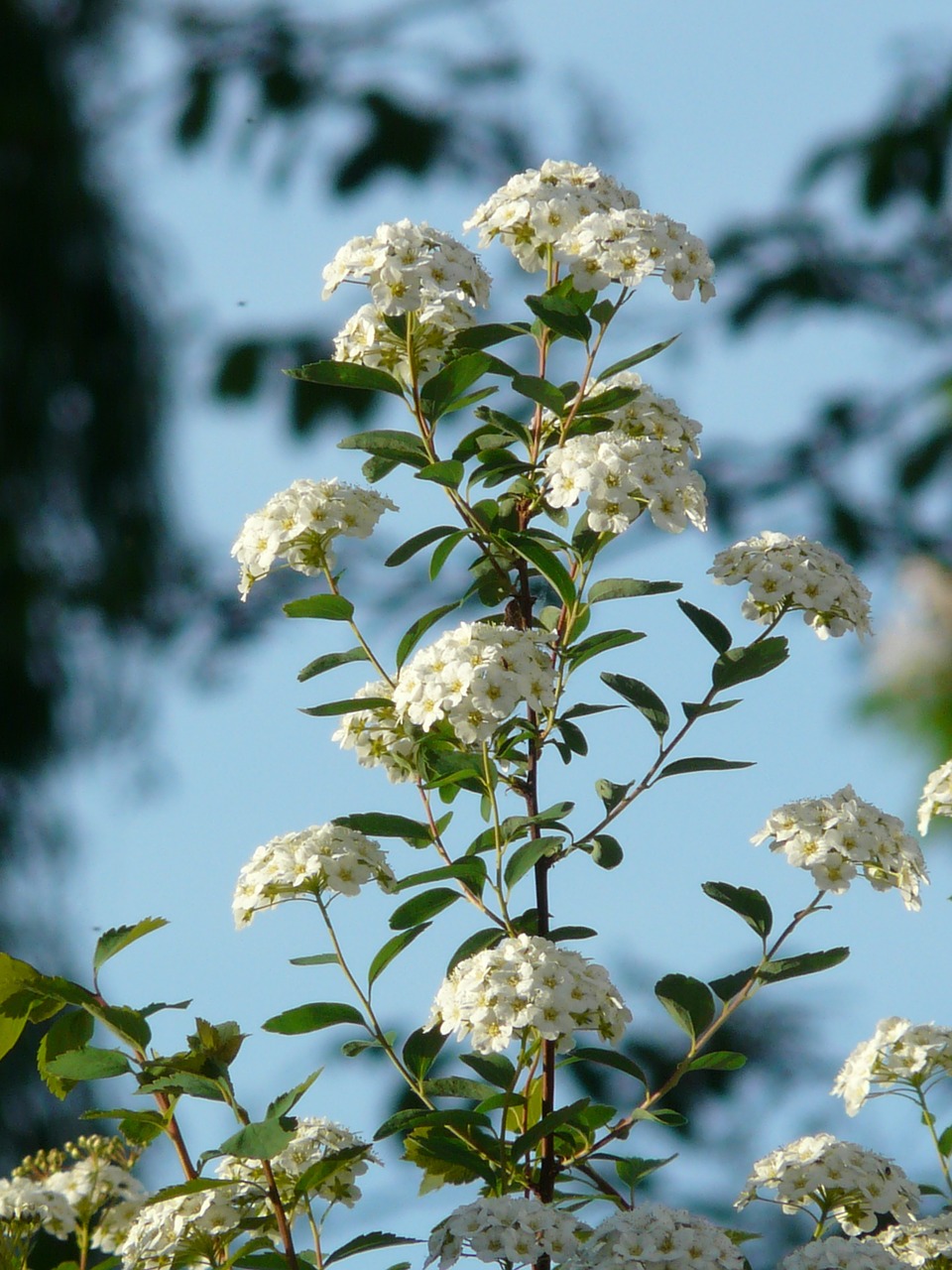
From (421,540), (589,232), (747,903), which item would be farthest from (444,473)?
(747,903)

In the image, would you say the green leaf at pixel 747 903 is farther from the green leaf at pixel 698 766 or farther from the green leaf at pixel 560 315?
the green leaf at pixel 560 315

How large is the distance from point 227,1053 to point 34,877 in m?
2.94

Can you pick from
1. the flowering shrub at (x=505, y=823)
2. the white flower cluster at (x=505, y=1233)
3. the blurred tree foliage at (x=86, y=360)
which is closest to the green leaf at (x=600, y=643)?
the flowering shrub at (x=505, y=823)

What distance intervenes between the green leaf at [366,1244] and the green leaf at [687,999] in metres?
0.27

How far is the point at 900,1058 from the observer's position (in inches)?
51.1

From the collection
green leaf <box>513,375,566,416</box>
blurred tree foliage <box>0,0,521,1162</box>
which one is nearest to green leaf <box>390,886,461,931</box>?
green leaf <box>513,375,566,416</box>

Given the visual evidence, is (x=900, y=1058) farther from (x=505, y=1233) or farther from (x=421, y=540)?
(x=421, y=540)

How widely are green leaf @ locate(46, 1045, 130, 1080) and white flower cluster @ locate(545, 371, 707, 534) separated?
54 cm

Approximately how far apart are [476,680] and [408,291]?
12.6 inches

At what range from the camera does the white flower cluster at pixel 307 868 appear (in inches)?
44.0

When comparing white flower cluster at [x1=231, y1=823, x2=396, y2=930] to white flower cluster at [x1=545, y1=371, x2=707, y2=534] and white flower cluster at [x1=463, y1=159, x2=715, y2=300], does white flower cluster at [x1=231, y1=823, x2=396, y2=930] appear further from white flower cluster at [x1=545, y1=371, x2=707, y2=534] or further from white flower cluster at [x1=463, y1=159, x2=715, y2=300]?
white flower cluster at [x1=463, y1=159, x2=715, y2=300]

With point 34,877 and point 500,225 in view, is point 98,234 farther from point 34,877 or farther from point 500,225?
point 500,225

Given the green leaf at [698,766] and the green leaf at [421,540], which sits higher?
the green leaf at [421,540]

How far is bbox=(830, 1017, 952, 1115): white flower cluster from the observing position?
1286mm
